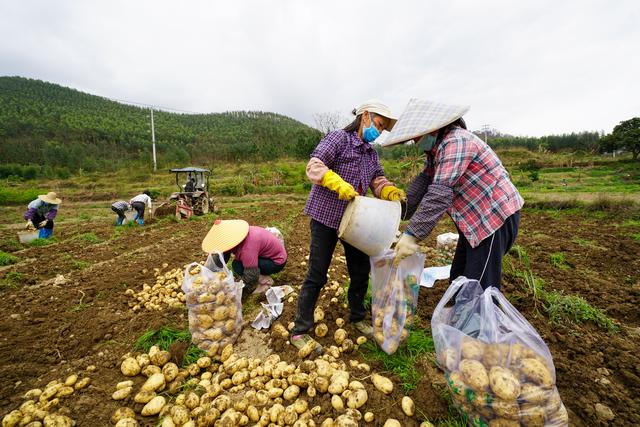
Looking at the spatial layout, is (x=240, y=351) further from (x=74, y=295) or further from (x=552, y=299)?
(x=552, y=299)

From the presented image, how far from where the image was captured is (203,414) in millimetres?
1560

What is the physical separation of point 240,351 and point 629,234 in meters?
7.09

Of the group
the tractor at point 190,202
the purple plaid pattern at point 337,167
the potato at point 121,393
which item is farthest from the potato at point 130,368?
the tractor at point 190,202

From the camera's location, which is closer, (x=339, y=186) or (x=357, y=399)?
(x=357, y=399)

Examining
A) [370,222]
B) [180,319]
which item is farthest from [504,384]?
[180,319]

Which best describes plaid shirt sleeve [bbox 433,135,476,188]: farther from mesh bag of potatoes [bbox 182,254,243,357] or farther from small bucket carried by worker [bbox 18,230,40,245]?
small bucket carried by worker [bbox 18,230,40,245]

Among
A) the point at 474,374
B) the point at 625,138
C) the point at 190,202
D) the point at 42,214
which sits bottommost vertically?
the point at 190,202

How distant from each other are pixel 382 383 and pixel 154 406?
4.23 ft

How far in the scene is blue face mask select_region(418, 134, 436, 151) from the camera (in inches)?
73.0

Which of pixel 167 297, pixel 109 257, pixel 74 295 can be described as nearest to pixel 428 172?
pixel 167 297

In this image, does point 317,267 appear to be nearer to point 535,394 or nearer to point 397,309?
point 397,309

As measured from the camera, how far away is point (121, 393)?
1743 millimetres

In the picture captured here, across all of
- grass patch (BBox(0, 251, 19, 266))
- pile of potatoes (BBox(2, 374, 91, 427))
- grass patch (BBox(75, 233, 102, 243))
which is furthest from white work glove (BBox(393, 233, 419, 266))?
grass patch (BBox(75, 233, 102, 243))

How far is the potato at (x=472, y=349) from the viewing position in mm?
1426
